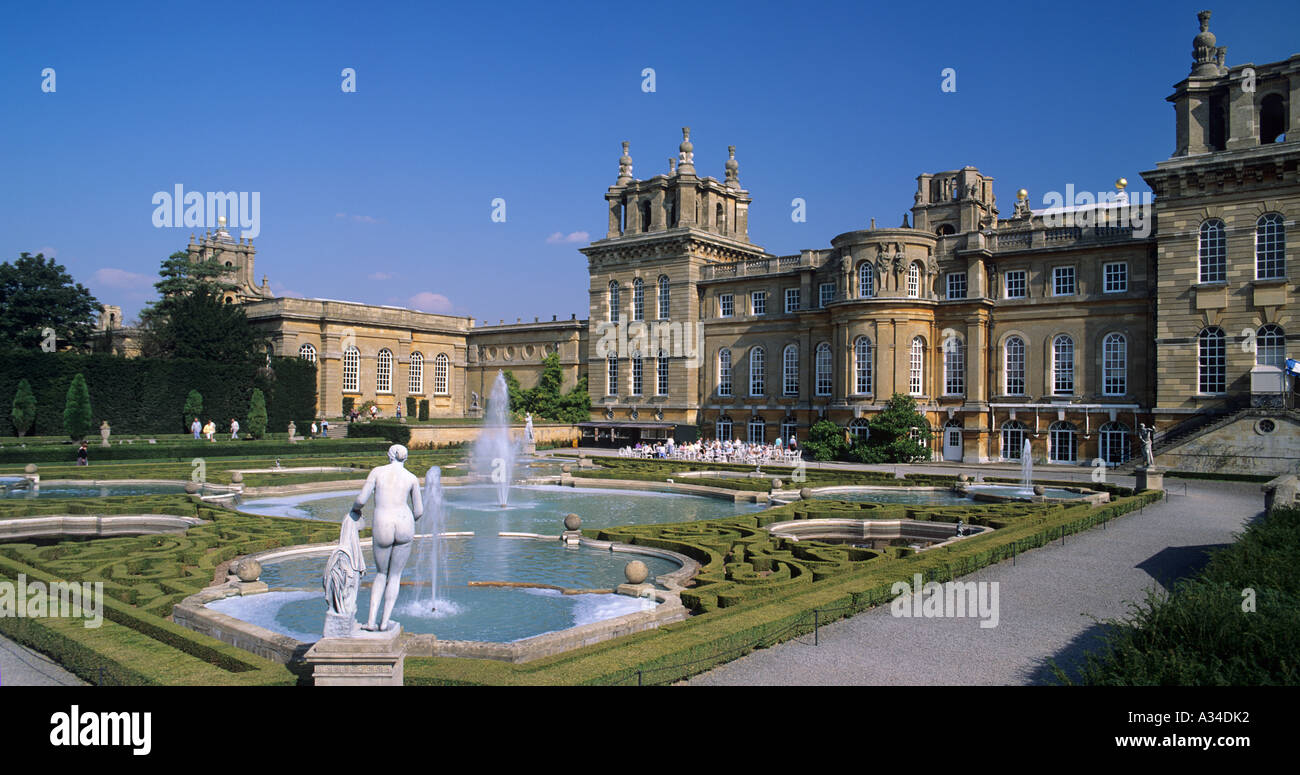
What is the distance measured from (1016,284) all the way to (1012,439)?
24.7ft

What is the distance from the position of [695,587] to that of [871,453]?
28.7 m

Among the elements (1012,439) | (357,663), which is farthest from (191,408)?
(357,663)

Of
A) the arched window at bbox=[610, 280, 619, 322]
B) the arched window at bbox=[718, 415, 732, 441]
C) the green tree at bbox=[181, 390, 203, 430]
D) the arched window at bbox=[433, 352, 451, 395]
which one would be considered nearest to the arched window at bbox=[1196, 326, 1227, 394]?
the arched window at bbox=[718, 415, 732, 441]

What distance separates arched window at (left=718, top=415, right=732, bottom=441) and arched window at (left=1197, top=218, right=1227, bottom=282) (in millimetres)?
24669

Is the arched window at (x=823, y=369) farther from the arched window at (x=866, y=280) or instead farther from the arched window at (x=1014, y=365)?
the arched window at (x=1014, y=365)

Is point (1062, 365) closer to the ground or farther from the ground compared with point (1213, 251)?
closer to the ground

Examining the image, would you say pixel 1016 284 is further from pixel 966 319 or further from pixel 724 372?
pixel 724 372

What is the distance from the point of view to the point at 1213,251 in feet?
115

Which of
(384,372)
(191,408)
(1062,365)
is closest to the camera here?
(1062,365)

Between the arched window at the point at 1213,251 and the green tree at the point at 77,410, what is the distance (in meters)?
51.2

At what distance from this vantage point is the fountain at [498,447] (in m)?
27.0

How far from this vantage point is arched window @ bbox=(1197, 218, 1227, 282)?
114ft
